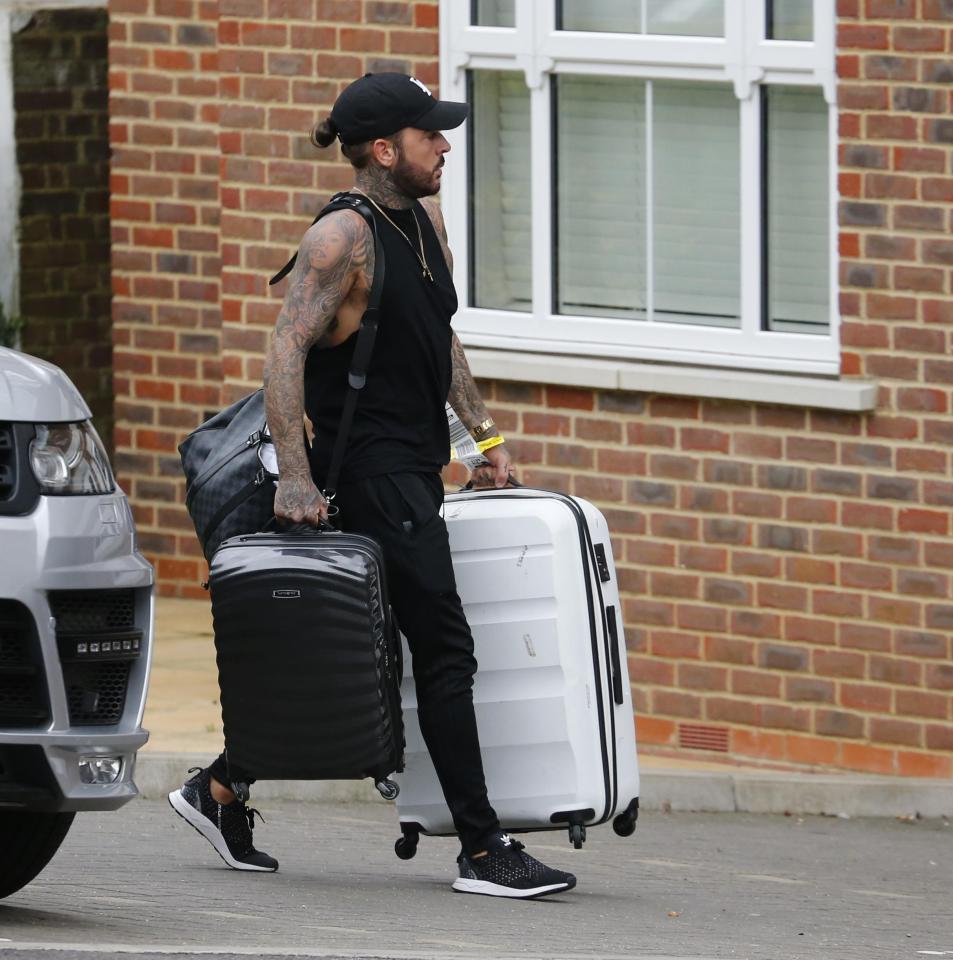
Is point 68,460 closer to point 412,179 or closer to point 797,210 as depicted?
point 412,179

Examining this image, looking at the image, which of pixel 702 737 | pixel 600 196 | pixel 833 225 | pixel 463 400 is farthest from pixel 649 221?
pixel 463 400

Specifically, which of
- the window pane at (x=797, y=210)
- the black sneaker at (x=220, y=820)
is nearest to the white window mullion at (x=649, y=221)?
the window pane at (x=797, y=210)

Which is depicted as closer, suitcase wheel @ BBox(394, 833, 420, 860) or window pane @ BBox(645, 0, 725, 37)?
suitcase wheel @ BBox(394, 833, 420, 860)

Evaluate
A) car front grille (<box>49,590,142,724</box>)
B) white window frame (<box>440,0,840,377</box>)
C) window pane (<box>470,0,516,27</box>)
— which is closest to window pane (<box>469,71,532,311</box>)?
white window frame (<box>440,0,840,377</box>)

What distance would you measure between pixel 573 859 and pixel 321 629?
6.14ft

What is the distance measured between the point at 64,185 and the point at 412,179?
618 cm

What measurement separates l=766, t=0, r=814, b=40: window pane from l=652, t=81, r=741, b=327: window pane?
30 cm

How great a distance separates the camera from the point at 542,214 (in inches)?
371

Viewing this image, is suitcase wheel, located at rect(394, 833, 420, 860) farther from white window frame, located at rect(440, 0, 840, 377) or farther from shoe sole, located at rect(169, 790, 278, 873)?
white window frame, located at rect(440, 0, 840, 377)

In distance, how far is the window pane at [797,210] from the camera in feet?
Answer: 28.9

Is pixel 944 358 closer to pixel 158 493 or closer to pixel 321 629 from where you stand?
pixel 321 629

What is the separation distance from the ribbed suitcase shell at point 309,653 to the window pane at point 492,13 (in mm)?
3714

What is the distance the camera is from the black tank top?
6297 mm

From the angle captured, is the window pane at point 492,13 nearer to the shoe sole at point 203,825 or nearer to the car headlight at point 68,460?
the shoe sole at point 203,825
